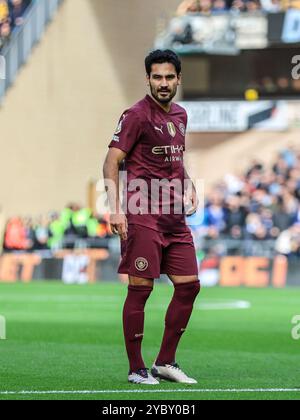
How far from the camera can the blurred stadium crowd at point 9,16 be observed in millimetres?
33406

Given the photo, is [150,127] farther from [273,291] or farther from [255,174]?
[255,174]

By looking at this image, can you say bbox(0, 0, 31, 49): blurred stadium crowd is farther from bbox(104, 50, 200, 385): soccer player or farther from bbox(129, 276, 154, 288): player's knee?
bbox(129, 276, 154, 288): player's knee

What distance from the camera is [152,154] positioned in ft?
28.7

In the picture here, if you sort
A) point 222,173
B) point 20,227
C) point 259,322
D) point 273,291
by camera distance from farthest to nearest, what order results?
point 222,173, point 20,227, point 273,291, point 259,322

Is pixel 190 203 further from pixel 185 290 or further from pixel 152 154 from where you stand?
pixel 185 290

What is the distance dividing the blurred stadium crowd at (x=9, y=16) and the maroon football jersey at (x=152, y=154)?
2504cm

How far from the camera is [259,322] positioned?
15.5 meters

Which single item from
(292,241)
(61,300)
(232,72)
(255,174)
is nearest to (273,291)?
(292,241)

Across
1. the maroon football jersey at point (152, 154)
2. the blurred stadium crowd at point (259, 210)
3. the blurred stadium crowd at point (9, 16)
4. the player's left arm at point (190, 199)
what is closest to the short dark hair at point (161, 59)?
the maroon football jersey at point (152, 154)

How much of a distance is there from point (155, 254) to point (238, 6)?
82.3 feet

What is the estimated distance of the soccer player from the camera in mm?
8633

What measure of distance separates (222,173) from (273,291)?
41.6ft

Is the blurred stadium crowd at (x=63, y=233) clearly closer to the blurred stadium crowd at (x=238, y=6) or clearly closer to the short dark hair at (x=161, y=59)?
the blurred stadium crowd at (x=238, y=6)

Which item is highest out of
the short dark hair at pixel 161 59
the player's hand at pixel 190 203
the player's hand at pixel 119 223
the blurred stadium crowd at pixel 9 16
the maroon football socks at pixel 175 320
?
the blurred stadium crowd at pixel 9 16
